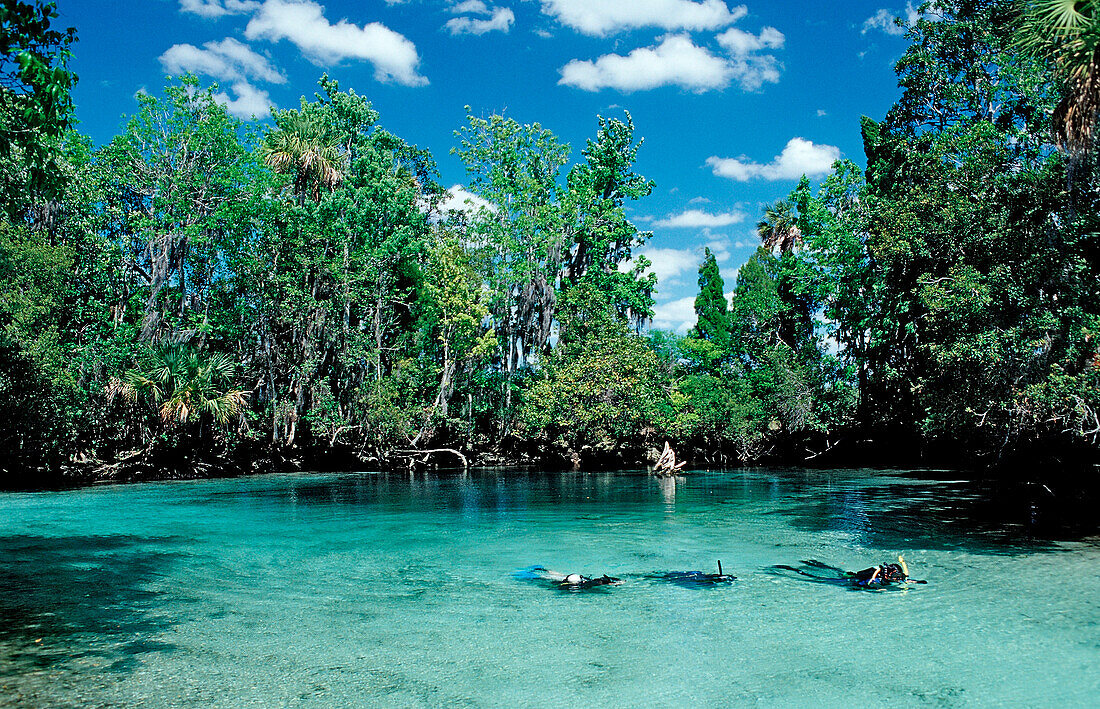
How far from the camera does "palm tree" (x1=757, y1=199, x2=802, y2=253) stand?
134 feet

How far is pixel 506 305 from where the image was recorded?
38375mm

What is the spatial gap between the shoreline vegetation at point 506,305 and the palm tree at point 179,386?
3.9 inches

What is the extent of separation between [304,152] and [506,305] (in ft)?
38.7

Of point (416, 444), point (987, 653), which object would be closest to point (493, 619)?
point (987, 653)

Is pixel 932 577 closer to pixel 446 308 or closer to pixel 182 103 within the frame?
pixel 446 308

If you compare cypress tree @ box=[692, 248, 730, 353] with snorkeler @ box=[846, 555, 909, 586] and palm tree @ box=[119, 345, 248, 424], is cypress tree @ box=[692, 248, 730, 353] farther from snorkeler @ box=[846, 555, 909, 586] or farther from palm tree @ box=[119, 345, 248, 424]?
snorkeler @ box=[846, 555, 909, 586]

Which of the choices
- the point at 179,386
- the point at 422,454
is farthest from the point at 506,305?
the point at 179,386

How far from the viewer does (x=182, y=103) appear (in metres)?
29.8

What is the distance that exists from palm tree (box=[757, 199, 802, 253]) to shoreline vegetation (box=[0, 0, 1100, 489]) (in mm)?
155

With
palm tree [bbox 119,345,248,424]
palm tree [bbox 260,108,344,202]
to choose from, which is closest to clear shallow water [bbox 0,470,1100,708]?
palm tree [bbox 119,345,248,424]

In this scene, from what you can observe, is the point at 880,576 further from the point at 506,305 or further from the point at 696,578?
the point at 506,305

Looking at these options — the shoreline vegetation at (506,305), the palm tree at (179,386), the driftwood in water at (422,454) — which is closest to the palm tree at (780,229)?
the shoreline vegetation at (506,305)

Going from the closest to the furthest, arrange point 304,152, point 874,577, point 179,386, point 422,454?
point 874,577
point 179,386
point 304,152
point 422,454

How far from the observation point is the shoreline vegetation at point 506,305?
56.0 feet
